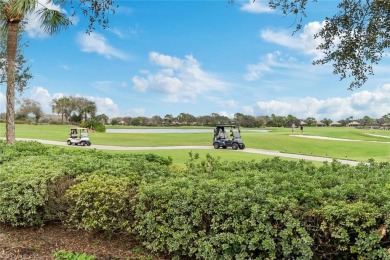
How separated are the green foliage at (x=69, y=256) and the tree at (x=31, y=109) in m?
72.9

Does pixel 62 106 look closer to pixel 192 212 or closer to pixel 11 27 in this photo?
pixel 11 27

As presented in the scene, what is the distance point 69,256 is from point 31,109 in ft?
250

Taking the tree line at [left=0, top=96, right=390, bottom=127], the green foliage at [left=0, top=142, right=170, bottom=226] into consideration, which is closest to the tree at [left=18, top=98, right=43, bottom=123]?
the tree line at [left=0, top=96, right=390, bottom=127]

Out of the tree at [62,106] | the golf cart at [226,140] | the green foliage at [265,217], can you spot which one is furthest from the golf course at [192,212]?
the tree at [62,106]

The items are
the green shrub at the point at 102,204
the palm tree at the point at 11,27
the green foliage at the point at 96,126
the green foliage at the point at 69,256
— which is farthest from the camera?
the green foliage at the point at 96,126

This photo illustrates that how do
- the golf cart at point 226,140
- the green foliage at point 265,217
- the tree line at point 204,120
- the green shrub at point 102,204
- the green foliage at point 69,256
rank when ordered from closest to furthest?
the green foliage at point 265,217 → the green foliage at point 69,256 → the green shrub at point 102,204 → the golf cart at point 226,140 → the tree line at point 204,120

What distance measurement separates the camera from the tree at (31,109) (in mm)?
72188

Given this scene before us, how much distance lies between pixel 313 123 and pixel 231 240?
284 feet

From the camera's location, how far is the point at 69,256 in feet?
14.9

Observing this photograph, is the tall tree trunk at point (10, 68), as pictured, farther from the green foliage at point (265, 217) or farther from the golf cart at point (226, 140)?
the golf cart at point (226, 140)

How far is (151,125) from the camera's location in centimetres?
7169

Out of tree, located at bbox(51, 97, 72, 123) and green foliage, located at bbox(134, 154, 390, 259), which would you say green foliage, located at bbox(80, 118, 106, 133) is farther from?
green foliage, located at bbox(134, 154, 390, 259)

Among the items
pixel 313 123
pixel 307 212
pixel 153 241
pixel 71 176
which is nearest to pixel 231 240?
pixel 307 212

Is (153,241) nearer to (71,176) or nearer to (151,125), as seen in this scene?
(71,176)
